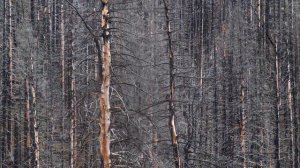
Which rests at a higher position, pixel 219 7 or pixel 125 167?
pixel 219 7

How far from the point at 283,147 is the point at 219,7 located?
72.8 ft

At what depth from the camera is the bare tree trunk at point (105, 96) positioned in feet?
30.2

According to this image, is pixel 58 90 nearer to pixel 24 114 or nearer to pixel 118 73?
pixel 24 114

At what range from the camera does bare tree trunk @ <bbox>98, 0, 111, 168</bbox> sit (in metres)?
9.22

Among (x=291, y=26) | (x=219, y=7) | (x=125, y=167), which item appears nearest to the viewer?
(x=125, y=167)

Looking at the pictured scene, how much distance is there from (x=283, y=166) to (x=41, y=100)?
52.5ft

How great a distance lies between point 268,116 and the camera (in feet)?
108

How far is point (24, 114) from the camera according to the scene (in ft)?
97.6

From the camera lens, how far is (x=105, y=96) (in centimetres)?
941

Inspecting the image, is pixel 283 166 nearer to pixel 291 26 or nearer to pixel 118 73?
pixel 291 26

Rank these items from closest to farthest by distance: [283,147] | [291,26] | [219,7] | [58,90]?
[58,90], [283,147], [291,26], [219,7]

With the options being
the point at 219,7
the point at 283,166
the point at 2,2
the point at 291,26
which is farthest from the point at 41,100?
the point at 219,7

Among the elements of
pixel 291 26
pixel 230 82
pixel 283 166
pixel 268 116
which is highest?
pixel 291 26

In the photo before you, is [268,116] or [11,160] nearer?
[11,160]
